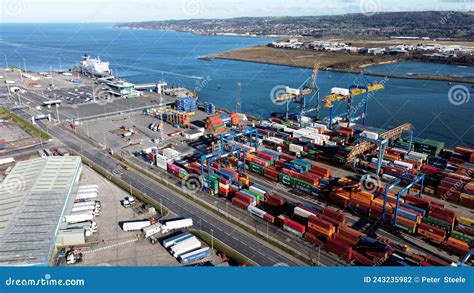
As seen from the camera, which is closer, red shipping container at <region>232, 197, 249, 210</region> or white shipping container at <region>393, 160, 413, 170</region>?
red shipping container at <region>232, 197, 249, 210</region>

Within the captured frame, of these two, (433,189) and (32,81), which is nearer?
(433,189)

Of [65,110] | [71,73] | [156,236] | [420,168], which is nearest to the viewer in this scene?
[156,236]

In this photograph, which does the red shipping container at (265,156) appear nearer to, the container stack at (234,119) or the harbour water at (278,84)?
the container stack at (234,119)

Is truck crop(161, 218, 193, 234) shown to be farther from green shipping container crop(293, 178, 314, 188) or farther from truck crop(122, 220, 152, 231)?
green shipping container crop(293, 178, 314, 188)

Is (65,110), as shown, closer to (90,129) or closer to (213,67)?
(90,129)

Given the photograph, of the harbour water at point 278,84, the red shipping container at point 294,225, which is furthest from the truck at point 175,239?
the harbour water at point 278,84

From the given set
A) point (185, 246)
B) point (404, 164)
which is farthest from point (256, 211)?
point (404, 164)

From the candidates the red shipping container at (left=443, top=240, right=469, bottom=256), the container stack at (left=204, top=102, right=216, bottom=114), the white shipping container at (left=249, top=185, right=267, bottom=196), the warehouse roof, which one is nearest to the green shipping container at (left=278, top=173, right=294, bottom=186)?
the white shipping container at (left=249, top=185, right=267, bottom=196)

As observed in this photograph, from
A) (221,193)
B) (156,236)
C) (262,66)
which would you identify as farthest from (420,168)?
(262,66)
